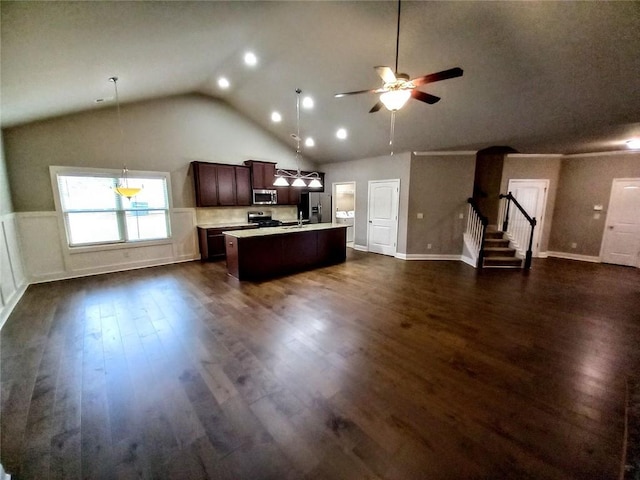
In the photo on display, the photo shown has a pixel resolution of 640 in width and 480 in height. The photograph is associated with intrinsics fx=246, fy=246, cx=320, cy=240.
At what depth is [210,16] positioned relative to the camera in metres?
2.94

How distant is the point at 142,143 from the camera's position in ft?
17.6

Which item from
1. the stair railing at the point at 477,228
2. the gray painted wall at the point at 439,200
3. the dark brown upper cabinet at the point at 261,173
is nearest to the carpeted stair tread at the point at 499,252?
the stair railing at the point at 477,228

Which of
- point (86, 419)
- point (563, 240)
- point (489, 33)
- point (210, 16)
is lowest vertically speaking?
point (86, 419)

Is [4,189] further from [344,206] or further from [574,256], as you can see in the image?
[574,256]

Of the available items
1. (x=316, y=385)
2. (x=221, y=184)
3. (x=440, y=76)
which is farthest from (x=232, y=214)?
(x=440, y=76)

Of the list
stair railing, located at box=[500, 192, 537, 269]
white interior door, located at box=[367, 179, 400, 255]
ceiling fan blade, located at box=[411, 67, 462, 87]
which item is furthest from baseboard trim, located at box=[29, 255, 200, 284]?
stair railing, located at box=[500, 192, 537, 269]

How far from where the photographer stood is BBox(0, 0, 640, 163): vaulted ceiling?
248 centimetres

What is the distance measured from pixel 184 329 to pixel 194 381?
1.01 meters

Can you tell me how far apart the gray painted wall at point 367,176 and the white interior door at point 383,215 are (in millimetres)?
136

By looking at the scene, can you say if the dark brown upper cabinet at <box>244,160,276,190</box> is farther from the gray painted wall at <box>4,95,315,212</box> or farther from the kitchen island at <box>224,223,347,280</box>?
the kitchen island at <box>224,223,347,280</box>

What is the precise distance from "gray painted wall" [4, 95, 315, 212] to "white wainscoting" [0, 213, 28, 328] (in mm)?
667

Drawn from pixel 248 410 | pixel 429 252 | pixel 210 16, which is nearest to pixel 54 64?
pixel 210 16

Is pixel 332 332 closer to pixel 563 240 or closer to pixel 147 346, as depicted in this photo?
pixel 147 346

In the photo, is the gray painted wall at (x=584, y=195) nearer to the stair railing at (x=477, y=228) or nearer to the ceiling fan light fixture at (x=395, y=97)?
the stair railing at (x=477, y=228)
